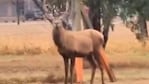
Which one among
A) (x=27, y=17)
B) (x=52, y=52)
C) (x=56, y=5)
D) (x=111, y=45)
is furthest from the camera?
(x=27, y=17)

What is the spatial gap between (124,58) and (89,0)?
20.1 feet

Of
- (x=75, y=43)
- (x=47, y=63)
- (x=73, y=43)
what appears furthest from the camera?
(x=47, y=63)

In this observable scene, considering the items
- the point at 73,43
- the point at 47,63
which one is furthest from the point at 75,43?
the point at 47,63

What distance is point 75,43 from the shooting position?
581 inches

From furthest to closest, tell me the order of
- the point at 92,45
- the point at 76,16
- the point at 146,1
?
the point at 146,1 < the point at 76,16 < the point at 92,45

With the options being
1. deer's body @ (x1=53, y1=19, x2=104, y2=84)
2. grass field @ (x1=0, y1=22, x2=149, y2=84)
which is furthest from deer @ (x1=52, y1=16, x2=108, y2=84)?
grass field @ (x1=0, y1=22, x2=149, y2=84)

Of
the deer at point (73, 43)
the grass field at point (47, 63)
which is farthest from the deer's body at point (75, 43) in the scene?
the grass field at point (47, 63)

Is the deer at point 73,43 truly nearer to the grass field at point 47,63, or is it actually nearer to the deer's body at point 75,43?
the deer's body at point 75,43

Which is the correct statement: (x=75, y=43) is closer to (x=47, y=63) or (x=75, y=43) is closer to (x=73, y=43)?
(x=73, y=43)

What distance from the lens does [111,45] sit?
29812 millimetres

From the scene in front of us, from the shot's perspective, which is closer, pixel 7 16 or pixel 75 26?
pixel 75 26

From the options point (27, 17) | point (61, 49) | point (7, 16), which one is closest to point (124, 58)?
point (61, 49)

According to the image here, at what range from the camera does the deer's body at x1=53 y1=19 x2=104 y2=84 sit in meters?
14.1

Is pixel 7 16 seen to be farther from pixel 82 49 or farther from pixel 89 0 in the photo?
pixel 82 49
